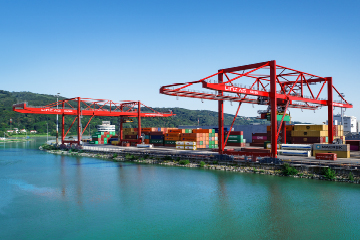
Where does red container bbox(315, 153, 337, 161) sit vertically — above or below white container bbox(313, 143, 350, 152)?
below

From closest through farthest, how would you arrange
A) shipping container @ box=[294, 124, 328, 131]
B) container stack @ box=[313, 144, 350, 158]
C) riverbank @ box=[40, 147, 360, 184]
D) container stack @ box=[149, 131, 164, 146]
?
1. riverbank @ box=[40, 147, 360, 184]
2. container stack @ box=[313, 144, 350, 158]
3. shipping container @ box=[294, 124, 328, 131]
4. container stack @ box=[149, 131, 164, 146]

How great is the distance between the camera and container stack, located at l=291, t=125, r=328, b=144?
51094 mm

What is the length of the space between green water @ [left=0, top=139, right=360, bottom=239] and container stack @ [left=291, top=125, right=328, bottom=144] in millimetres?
23554

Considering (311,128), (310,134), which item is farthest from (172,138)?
(311,128)

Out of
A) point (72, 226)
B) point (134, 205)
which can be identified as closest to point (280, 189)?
point (134, 205)

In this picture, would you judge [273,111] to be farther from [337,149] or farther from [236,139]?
[236,139]

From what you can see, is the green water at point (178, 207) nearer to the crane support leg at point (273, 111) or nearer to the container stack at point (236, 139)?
the crane support leg at point (273, 111)

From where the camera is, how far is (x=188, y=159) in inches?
1670

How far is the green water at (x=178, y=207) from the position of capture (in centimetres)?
1717

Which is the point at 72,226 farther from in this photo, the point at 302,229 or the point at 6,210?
the point at 302,229

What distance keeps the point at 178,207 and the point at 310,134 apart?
3766 centimetres

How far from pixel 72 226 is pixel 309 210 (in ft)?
51.2

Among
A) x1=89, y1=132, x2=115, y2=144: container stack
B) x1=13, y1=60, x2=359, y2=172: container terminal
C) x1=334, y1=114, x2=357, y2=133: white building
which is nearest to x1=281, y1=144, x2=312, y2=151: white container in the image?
x1=13, y1=60, x2=359, y2=172: container terminal

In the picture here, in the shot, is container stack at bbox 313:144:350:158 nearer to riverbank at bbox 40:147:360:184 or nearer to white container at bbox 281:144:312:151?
white container at bbox 281:144:312:151
